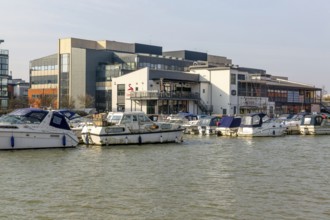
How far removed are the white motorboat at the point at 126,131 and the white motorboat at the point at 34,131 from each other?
2.12m

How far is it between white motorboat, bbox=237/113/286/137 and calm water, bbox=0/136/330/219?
1837cm

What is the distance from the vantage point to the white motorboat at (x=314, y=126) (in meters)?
62.1

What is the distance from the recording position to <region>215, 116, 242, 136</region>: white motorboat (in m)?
55.9

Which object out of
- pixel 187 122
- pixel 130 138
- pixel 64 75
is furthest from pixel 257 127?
pixel 64 75

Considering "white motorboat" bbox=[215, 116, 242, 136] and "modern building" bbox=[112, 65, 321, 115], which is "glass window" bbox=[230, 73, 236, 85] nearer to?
"modern building" bbox=[112, 65, 321, 115]

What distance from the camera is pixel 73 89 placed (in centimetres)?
10775

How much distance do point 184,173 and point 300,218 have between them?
9907 millimetres

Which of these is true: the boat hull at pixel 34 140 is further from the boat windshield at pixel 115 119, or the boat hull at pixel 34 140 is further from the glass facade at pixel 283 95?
the glass facade at pixel 283 95

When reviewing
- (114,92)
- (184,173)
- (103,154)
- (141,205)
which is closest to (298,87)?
(114,92)

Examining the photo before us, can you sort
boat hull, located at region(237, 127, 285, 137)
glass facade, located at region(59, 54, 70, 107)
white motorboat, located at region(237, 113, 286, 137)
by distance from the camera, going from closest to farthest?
boat hull, located at region(237, 127, 285, 137) < white motorboat, located at region(237, 113, 286, 137) < glass facade, located at region(59, 54, 70, 107)

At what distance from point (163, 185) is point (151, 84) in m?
64.6

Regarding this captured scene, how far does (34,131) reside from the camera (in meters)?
36.8

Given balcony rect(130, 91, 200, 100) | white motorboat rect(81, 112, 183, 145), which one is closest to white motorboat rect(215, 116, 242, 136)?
white motorboat rect(81, 112, 183, 145)

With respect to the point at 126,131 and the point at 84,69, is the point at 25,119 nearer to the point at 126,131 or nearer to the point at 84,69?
the point at 126,131
